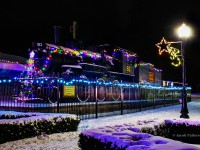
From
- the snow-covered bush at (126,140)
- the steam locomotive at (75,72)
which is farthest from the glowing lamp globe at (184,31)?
the snow-covered bush at (126,140)

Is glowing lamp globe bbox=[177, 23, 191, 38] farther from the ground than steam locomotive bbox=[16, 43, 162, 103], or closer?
farther from the ground

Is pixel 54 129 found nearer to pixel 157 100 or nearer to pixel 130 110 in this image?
pixel 130 110

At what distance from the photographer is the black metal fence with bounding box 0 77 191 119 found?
40.6 feet

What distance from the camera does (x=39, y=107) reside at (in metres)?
12.0

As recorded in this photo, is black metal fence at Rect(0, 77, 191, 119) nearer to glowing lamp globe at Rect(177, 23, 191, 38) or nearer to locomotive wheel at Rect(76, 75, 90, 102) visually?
locomotive wheel at Rect(76, 75, 90, 102)

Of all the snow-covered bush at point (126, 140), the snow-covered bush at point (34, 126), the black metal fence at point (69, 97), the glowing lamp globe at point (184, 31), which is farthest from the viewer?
the glowing lamp globe at point (184, 31)

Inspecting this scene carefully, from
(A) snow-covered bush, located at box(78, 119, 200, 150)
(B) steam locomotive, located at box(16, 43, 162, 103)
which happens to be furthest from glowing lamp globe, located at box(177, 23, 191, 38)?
(A) snow-covered bush, located at box(78, 119, 200, 150)

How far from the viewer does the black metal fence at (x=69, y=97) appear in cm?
1238

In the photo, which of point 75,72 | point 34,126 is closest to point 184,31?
point 75,72

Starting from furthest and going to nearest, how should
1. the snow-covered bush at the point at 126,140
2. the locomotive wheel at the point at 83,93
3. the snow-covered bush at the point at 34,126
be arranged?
the locomotive wheel at the point at 83,93
the snow-covered bush at the point at 34,126
the snow-covered bush at the point at 126,140

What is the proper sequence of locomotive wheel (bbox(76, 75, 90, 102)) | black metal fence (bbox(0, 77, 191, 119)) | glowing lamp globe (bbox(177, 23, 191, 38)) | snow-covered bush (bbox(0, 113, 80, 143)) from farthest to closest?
locomotive wheel (bbox(76, 75, 90, 102)) < glowing lamp globe (bbox(177, 23, 191, 38)) < black metal fence (bbox(0, 77, 191, 119)) < snow-covered bush (bbox(0, 113, 80, 143))

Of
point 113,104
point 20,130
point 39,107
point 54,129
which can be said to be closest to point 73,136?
point 54,129

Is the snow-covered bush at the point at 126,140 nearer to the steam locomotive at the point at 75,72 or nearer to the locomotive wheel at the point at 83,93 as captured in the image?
the steam locomotive at the point at 75,72

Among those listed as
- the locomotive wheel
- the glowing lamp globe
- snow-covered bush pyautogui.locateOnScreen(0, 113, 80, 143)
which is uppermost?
the glowing lamp globe
